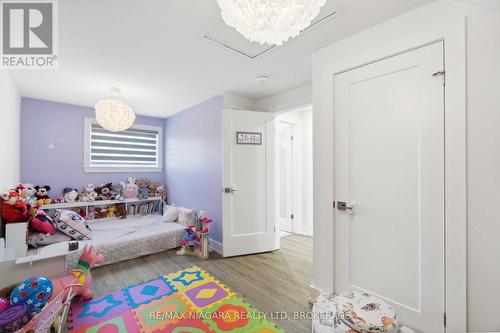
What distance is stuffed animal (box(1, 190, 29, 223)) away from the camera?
7.09 ft

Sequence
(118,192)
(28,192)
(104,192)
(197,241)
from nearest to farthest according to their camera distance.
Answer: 1. (28,192)
2. (197,241)
3. (104,192)
4. (118,192)

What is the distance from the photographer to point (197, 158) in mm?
3906

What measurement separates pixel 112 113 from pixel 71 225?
1559mm

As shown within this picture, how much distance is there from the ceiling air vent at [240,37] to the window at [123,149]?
3.34 meters

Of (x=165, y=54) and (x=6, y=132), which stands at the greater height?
(x=165, y=54)

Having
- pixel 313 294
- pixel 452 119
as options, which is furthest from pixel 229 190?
pixel 452 119

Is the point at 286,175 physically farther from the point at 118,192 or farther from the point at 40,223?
the point at 40,223

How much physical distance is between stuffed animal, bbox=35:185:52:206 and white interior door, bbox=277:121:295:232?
3.90 metres

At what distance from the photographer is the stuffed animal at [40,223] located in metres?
2.48

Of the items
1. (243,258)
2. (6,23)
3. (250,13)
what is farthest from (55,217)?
(250,13)

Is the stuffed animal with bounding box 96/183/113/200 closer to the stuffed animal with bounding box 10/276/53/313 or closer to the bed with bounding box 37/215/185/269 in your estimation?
the bed with bounding box 37/215/185/269

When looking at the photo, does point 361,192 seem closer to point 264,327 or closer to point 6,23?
point 264,327

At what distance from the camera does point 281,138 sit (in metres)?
4.68

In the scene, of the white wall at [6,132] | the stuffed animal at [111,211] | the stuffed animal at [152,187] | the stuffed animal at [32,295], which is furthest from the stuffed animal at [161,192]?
the stuffed animal at [32,295]
